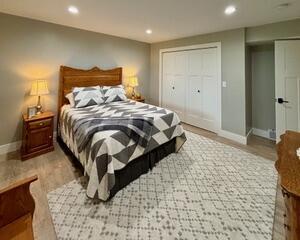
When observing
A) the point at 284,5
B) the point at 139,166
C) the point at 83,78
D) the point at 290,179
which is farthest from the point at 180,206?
the point at 83,78

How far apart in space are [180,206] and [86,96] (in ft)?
8.63

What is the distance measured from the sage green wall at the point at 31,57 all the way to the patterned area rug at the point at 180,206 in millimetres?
1895

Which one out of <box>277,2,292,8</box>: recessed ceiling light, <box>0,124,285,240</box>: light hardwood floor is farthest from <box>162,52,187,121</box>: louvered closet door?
<box>277,2,292,8</box>: recessed ceiling light

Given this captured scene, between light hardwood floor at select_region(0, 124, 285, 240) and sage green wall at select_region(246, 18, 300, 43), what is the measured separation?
1.97 m

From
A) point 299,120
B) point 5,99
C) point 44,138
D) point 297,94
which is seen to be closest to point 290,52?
point 297,94

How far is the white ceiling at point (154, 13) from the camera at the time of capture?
7.80ft

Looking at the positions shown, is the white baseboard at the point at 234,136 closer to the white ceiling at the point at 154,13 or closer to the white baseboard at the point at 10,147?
the white ceiling at the point at 154,13

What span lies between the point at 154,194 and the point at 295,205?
4.87ft

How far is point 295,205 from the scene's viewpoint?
88cm

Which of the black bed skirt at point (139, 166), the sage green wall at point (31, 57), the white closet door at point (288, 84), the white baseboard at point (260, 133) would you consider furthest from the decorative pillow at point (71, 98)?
the white baseboard at point (260, 133)

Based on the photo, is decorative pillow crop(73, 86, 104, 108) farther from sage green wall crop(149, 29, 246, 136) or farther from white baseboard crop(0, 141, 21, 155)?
sage green wall crop(149, 29, 246, 136)

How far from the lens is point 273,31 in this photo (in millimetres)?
3129

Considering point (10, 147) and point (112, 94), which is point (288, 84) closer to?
point (112, 94)

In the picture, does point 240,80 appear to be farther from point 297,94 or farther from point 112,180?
point 112,180
